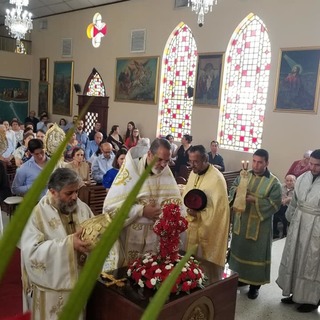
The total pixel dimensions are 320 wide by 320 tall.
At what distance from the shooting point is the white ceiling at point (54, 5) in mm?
14853

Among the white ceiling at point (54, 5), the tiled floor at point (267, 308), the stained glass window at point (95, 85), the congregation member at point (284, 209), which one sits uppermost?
the white ceiling at point (54, 5)

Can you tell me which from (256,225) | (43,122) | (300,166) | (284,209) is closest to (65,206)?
(256,225)

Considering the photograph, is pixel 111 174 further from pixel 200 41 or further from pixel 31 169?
pixel 200 41

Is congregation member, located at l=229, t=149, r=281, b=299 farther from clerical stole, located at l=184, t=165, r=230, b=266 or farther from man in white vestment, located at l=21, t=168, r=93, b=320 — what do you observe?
man in white vestment, located at l=21, t=168, r=93, b=320

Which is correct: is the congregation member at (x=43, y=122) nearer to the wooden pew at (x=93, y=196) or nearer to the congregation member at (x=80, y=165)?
the congregation member at (x=80, y=165)

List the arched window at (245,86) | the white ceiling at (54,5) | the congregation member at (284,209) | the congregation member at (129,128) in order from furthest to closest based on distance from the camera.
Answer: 1. the white ceiling at (54,5)
2. the congregation member at (129,128)
3. the arched window at (245,86)
4. the congregation member at (284,209)

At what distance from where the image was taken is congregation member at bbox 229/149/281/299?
4.69 m

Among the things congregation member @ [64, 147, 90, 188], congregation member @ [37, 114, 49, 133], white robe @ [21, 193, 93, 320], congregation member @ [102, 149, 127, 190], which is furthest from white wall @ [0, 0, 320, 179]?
white robe @ [21, 193, 93, 320]

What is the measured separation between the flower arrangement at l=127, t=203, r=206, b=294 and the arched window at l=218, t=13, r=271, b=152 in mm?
8196

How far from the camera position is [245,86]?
1097 centimetres

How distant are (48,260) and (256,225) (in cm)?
291

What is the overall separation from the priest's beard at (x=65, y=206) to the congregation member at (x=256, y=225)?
237cm

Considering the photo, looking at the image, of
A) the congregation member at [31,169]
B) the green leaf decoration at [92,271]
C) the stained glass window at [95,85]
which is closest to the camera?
the green leaf decoration at [92,271]

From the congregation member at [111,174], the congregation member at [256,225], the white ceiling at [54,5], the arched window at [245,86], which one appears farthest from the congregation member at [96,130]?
the congregation member at [256,225]
